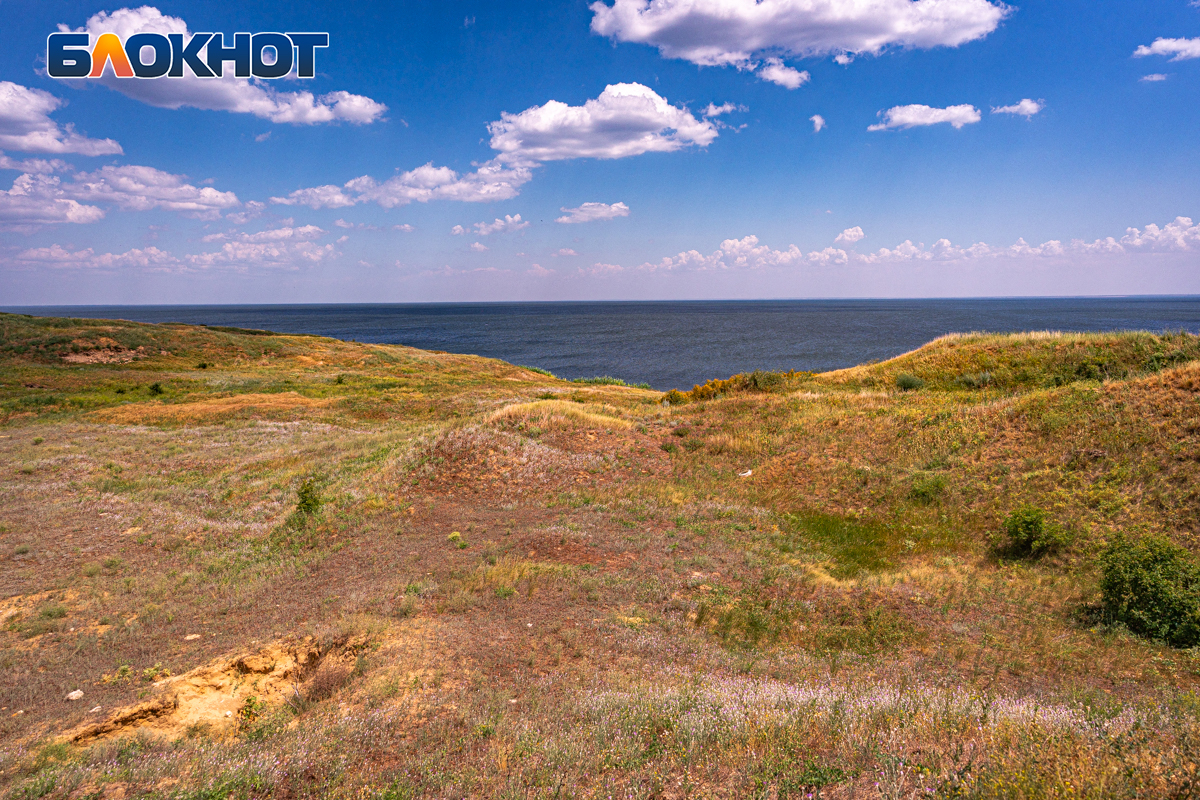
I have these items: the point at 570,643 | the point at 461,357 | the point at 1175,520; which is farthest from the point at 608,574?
the point at 461,357

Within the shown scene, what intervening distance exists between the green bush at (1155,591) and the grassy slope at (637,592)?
50 cm

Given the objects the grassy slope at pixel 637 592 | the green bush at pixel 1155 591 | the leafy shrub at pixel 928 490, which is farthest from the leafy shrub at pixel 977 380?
the green bush at pixel 1155 591

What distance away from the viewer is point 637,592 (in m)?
10.2

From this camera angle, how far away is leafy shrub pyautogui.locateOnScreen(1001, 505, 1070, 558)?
1141 centimetres

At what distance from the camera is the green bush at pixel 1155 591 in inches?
320

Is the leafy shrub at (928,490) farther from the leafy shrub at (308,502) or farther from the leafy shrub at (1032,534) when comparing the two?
the leafy shrub at (308,502)

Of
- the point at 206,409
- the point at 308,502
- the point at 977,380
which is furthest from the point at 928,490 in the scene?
the point at 206,409

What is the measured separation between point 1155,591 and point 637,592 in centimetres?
883

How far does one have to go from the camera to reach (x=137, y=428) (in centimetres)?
A: 2592

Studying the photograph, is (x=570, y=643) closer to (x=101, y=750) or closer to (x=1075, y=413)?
(x=101, y=750)

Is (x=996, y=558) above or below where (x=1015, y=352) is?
below

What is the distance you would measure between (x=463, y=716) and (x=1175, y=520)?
601 inches

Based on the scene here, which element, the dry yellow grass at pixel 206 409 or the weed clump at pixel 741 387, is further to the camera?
the weed clump at pixel 741 387

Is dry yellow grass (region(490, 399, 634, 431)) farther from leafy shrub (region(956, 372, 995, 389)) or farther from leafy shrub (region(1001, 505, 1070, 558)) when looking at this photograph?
leafy shrub (region(956, 372, 995, 389))
